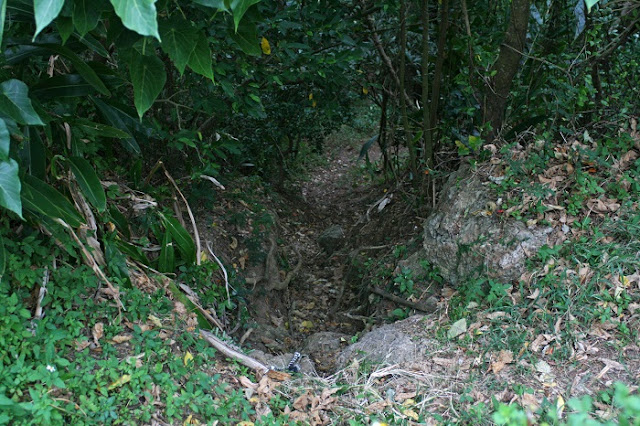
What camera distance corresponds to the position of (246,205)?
222 inches

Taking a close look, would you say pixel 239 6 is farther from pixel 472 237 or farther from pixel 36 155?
pixel 472 237

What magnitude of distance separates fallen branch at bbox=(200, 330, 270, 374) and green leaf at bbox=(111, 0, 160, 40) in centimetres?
215

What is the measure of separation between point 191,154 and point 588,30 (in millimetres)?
3148

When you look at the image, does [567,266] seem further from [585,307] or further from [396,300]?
[396,300]

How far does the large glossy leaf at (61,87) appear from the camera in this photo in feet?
9.57

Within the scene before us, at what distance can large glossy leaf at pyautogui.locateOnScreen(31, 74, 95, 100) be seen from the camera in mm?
2916

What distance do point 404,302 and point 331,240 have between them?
7.04ft

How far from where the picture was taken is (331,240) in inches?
237

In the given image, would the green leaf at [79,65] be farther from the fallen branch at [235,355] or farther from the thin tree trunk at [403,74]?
the thin tree trunk at [403,74]

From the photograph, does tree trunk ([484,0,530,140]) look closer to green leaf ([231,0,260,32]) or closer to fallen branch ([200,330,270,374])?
fallen branch ([200,330,270,374])

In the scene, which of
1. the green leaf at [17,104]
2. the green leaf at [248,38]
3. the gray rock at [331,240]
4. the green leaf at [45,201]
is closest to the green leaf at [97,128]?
the green leaf at [45,201]

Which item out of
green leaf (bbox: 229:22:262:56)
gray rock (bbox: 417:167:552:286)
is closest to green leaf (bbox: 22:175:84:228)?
green leaf (bbox: 229:22:262:56)

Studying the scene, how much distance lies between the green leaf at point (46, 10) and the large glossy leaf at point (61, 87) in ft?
5.63

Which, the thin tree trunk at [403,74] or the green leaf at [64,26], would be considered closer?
the green leaf at [64,26]
